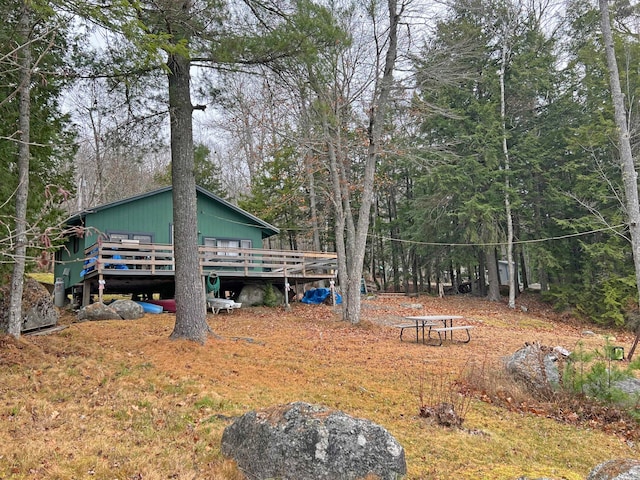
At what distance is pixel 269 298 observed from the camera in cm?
1589

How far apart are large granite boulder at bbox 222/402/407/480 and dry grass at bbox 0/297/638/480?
270 mm

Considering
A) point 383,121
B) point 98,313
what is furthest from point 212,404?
point 383,121

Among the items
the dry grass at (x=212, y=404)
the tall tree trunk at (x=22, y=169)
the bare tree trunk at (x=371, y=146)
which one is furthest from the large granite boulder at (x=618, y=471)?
the bare tree trunk at (x=371, y=146)

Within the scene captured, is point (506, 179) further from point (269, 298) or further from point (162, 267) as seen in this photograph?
point (162, 267)

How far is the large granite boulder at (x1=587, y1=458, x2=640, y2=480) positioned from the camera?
2.10 m

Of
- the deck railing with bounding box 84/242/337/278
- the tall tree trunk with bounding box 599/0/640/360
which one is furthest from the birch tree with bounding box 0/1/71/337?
the tall tree trunk with bounding box 599/0/640/360

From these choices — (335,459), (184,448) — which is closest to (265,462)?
(335,459)

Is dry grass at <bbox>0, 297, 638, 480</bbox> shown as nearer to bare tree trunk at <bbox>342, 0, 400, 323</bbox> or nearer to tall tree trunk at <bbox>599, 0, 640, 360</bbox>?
bare tree trunk at <bbox>342, 0, 400, 323</bbox>

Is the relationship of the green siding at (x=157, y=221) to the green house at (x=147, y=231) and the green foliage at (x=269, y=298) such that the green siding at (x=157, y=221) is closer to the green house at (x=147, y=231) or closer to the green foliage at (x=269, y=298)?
the green house at (x=147, y=231)

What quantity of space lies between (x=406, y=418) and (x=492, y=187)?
56.2 ft

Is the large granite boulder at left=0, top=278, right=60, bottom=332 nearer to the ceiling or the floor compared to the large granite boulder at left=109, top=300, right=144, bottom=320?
nearer to the ceiling

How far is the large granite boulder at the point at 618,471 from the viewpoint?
2.10 meters

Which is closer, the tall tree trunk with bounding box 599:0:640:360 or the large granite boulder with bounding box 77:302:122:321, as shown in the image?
the tall tree trunk with bounding box 599:0:640:360

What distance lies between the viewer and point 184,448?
3.75 meters
